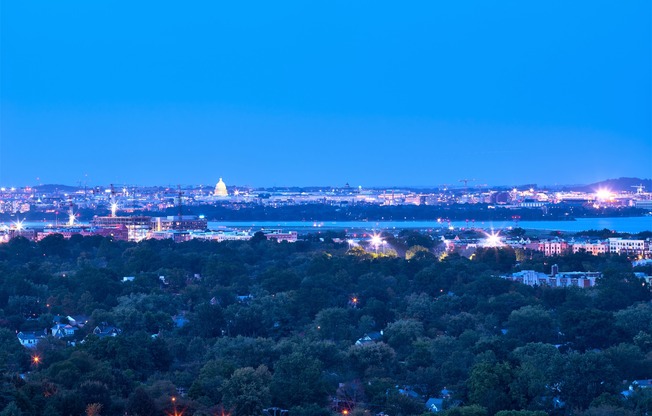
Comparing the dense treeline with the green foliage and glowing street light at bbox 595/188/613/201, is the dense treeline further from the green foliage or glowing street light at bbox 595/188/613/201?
glowing street light at bbox 595/188/613/201

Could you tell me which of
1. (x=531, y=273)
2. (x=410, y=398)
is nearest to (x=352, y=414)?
(x=410, y=398)

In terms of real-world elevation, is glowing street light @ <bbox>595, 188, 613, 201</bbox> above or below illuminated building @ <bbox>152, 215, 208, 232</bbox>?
above

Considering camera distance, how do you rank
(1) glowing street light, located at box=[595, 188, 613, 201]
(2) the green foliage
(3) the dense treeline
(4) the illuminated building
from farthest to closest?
(1) glowing street light, located at box=[595, 188, 613, 201] < (4) the illuminated building < (3) the dense treeline < (2) the green foliage

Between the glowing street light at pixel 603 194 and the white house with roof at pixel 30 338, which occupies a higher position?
the glowing street light at pixel 603 194

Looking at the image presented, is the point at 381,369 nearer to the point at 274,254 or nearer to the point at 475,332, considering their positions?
the point at 475,332

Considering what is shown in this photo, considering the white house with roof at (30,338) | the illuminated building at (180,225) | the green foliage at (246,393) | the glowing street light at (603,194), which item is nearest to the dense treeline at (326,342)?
the green foliage at (246,393)

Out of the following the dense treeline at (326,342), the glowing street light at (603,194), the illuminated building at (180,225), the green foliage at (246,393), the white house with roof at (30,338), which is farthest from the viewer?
the glowing street light at (603,194)

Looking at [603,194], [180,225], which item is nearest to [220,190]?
[603,194]

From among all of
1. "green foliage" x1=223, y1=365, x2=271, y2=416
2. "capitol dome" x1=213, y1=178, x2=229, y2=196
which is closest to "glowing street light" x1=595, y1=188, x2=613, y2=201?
"capitol dome" x1=213, y1=178, x2=229, y2=196

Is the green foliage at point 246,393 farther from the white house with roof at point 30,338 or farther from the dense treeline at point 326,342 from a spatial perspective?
the white house with roof at point 30,338
